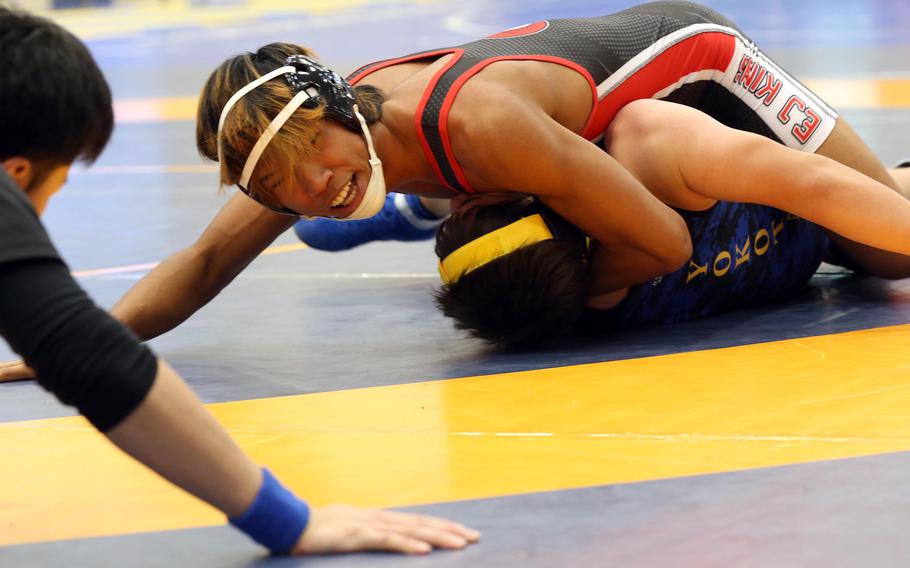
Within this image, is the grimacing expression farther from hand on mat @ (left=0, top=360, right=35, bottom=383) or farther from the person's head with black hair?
the person's head with black hair

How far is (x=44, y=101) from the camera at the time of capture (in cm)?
162

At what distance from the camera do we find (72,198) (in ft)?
19.6

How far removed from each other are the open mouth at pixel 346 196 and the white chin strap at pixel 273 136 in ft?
0.07

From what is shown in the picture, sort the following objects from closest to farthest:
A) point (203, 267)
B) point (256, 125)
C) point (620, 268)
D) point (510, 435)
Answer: point (510, 435) < point (256, 125) < point (620, 268) < point (203, 267)

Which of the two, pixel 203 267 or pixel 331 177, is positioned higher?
pixel 331 177

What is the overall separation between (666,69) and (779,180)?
1.77ft

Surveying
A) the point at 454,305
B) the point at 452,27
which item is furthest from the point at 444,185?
the point at 452,27

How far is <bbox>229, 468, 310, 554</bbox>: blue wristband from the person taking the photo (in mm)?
1760

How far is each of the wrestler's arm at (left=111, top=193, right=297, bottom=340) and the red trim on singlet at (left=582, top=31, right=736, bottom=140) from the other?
2.55 feet

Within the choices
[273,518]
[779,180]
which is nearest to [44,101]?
[273,518]

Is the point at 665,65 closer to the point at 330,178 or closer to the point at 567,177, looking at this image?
the point at 567,177

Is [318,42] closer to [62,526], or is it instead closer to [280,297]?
[280,297]

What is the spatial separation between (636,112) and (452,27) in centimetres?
1268

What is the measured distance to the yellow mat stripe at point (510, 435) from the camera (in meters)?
2.05
